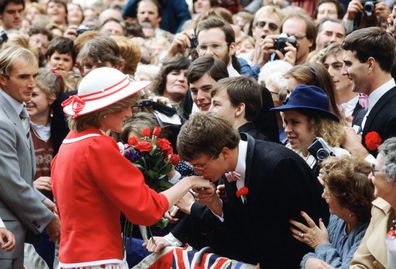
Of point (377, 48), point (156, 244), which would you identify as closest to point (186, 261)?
point (156, 244)

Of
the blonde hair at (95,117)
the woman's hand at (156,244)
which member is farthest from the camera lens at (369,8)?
the blonde hair at (95,117)

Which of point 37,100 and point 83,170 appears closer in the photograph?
point 83,170

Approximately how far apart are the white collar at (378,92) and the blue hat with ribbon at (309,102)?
0.29 m

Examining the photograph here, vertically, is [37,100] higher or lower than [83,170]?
lower

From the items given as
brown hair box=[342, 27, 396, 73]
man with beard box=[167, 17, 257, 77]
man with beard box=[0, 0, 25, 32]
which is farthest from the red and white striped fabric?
man with beard box=[0, 0, 25, 32]

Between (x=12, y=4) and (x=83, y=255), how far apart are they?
644cm

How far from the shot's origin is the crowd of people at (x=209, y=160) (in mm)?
5398

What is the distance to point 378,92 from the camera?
6.48 metres

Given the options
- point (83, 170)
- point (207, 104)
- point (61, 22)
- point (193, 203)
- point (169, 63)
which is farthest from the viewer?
point (61, 22)

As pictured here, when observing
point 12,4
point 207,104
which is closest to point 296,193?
point 207,104

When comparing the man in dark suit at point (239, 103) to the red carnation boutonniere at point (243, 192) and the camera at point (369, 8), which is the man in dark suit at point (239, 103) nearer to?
the red carnation boutonniere at point (243, 192)

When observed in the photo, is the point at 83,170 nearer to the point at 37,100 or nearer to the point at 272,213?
the point at 272,213

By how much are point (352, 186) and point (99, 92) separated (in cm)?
153

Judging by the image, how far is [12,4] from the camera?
11352 mm
